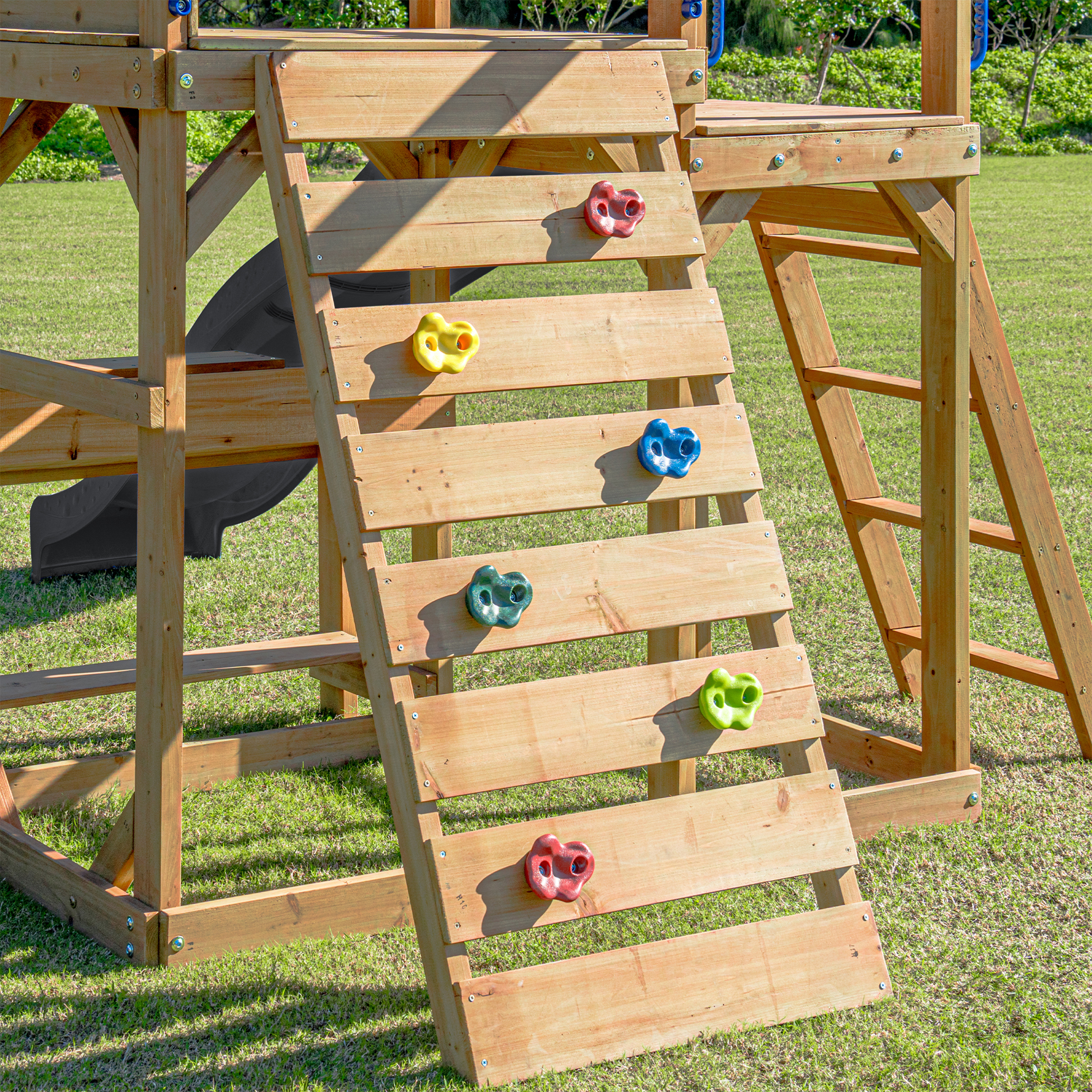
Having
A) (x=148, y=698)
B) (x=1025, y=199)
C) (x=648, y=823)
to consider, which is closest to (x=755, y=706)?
(x=648, y=823)

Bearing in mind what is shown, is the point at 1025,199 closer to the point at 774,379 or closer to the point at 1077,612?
the point at 774,379

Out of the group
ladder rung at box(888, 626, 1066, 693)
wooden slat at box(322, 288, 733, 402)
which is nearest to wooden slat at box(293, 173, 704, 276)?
wooden slat at box(322, 288, 733, 402)

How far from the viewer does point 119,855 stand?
3643 mm

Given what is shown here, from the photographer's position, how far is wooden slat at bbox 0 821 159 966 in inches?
137

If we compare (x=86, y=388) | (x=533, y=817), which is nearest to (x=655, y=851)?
(x=533, y=817)

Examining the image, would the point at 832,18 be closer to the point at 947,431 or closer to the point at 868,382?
the point at 868,382

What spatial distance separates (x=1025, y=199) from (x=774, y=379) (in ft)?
45.4

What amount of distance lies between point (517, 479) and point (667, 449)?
385 millimetres

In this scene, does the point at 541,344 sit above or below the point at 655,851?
above

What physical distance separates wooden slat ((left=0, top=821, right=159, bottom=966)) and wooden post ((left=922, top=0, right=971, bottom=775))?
7.67ft

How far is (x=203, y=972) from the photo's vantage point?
3.46 metres

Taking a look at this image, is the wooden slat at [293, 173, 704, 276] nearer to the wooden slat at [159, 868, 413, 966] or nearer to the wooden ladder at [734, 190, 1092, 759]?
the wooden ladder at [734, 190, 1092, 759]

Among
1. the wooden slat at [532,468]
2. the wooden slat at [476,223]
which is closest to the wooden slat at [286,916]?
the wooden slat at [532,468]

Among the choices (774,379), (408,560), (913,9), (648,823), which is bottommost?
(913,9)
